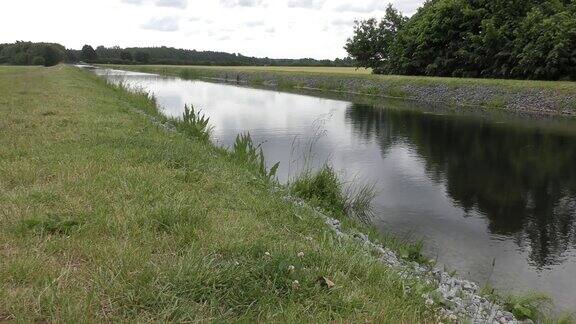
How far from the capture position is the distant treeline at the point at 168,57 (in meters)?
135

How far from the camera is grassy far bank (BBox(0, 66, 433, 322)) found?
3.38 metres

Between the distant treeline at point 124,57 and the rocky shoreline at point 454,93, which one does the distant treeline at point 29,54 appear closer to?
the distant treeline at point 124,57

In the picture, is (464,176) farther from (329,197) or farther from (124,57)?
(124,57)

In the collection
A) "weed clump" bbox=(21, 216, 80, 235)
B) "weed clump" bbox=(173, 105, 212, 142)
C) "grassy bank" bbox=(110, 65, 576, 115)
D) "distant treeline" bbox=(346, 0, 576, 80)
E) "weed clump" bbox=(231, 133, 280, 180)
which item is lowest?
"weed clump" bbox=(231, 133, 280, 180)

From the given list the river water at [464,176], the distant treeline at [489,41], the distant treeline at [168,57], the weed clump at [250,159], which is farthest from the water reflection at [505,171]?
the distant treeline at [168,57]

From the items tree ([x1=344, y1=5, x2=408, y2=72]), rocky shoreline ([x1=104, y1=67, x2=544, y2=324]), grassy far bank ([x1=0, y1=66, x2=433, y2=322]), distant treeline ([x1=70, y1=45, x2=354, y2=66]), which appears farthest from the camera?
distant treeline ([x1=70, y1=45, x2=354, y2=66])

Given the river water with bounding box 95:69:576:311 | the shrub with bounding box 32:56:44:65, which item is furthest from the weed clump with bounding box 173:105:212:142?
the shrub with bounding box 32:56:44:65

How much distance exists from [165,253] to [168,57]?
166 meters

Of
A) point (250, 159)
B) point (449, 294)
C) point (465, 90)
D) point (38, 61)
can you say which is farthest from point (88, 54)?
point (449, 294)

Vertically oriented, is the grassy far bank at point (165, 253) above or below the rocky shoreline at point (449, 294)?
above

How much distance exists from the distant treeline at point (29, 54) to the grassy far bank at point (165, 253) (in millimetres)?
85992

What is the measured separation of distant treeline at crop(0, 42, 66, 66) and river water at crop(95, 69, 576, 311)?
69766mm

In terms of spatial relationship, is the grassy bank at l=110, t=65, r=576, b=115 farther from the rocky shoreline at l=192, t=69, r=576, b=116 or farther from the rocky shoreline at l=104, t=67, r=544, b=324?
the rocky shoreline at l=104, t=67, r=544, b=324

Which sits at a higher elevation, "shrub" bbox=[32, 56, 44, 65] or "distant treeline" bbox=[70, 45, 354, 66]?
"distant treeline" bbox=[70, 45, 354, 66]
